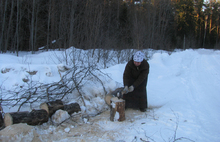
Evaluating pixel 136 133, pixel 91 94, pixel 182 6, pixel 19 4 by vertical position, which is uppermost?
pixel 182 6

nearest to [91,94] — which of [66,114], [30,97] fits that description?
[66,114]

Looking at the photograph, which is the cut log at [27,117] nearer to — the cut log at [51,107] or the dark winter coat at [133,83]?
the cut log at [51,107]

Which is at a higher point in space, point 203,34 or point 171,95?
point 203,34

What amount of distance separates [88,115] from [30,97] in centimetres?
132

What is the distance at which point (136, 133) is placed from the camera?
295cm

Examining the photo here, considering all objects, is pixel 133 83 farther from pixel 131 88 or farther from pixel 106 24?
pixel 106 24

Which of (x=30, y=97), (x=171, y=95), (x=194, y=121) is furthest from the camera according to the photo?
(x=171, y=95)

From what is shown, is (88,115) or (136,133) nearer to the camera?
(136,133)

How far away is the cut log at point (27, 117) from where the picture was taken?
2.89 metres

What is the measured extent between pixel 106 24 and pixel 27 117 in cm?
1482

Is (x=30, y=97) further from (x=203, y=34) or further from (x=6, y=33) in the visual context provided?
(x=203, y=34)

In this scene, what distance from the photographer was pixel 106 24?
16766 mm

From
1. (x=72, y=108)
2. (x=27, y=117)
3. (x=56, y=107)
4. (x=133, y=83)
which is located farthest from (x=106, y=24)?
(x=27, y=117)

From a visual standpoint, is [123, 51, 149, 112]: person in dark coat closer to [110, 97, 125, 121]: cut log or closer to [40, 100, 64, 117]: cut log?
[110, 97, 125, 121]: cut log
